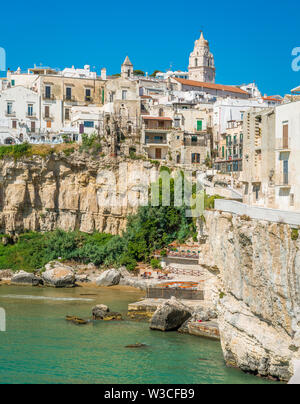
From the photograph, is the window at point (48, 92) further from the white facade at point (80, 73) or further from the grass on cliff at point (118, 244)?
the grass on cliff at point (118, 244)

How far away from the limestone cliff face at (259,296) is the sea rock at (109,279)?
19.4 meters

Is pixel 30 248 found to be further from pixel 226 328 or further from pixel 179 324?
pixel 226 328

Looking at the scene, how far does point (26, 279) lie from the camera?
40.3 m

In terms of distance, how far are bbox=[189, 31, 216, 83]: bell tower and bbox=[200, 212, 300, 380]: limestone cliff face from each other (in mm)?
64822

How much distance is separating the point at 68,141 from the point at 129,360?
3179cm

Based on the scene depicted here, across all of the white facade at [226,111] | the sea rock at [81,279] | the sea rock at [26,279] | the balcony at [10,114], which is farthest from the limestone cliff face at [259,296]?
the balcony at [10,114]

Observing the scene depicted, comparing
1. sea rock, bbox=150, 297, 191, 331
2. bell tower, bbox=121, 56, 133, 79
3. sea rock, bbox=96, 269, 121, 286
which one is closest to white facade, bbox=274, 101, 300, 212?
sea rock, bbox=150, 297, 191, 331

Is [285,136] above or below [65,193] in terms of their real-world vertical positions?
above

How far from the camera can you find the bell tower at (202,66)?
8331 centimetres

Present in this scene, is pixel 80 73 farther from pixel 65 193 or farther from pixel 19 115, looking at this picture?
pixel 65 193

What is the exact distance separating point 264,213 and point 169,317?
10423 mm

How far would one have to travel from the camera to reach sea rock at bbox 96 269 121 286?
132 feet
